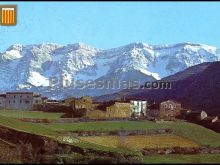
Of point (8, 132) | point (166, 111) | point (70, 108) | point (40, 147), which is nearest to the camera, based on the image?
point (40, 147)

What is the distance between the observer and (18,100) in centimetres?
11756

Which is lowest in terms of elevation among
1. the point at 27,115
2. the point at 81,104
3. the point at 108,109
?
the point at 27,115

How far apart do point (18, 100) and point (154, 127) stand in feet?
145

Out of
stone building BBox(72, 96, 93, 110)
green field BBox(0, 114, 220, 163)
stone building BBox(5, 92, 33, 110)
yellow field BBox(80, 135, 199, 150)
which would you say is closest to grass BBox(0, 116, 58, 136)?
green field BBox(0, 114, 220, 163)

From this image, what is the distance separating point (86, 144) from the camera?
2405 inches

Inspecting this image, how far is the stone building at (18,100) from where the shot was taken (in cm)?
11488

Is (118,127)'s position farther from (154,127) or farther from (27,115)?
(27,115)

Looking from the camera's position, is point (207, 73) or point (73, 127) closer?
point (73, 127)

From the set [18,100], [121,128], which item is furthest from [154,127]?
[18,100]

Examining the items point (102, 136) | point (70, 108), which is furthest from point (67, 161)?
point (70, 108)

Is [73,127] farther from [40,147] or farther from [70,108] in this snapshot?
[70,108]

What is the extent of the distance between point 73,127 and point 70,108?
85.0ft

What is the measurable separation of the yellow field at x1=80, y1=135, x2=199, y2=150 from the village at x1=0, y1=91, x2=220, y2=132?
1115cm

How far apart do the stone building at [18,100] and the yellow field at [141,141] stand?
4387cm
